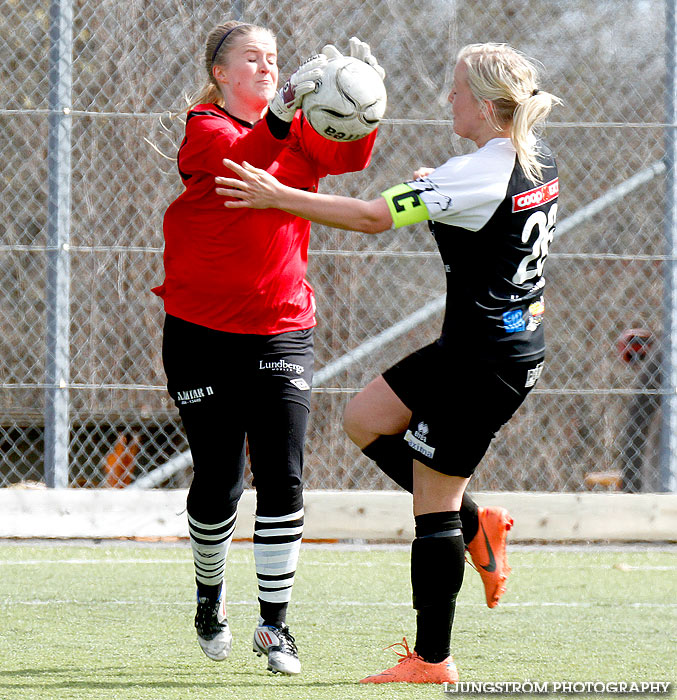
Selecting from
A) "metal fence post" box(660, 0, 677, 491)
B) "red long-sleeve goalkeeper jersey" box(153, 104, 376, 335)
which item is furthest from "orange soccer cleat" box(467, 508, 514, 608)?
"metal fence post" box(660, 0, 677, 491)

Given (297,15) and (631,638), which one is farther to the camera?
(297,15)

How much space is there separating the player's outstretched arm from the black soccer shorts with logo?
624 mm

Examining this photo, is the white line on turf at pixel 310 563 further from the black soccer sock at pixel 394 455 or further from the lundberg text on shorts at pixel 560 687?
the lundberg text on shorts at pixel 560 687

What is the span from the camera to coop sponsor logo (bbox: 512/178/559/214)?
3213mm

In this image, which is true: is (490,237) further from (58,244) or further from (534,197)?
(58,244)

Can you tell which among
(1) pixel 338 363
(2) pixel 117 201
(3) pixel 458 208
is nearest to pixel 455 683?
(3) pixel 458 208

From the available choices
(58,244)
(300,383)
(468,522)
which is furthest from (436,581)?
(58,244)

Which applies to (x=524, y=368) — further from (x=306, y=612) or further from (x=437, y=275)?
(x=437, y=275)

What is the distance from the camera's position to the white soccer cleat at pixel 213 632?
3.57 m

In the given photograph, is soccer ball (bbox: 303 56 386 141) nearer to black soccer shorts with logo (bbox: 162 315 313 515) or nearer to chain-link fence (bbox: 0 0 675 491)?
black soccer shorts with logo (bbox: 162 315 313 515)

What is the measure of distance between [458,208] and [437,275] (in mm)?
3991

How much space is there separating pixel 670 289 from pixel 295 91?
4.09m

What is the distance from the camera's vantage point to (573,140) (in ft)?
23.2

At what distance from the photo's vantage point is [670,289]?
6.77 metres
